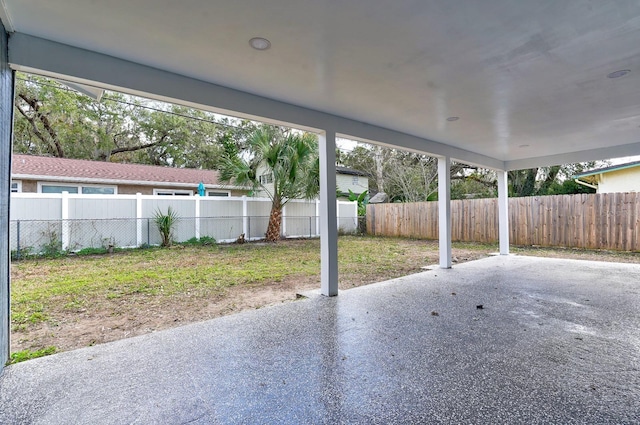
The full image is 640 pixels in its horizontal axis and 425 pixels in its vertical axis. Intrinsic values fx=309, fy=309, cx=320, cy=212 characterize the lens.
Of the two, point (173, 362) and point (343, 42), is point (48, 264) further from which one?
point (343, 42)

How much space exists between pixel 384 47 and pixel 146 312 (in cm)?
427

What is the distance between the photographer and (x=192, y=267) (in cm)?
695

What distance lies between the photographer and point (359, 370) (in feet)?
7.97

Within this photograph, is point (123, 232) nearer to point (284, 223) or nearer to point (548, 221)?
point (284, 223)

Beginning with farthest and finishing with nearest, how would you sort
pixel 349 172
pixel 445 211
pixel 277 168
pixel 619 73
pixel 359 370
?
pixel 349 172 → pixel 277 168 → pixel 445 211 → pixel 619 73 → pixel 359 370

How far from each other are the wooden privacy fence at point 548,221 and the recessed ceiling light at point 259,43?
10.3 m

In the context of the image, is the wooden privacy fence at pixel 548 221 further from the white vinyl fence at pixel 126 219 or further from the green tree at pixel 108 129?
the green tree at pixel 108 129

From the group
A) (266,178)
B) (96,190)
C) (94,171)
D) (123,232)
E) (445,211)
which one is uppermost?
(94,171)

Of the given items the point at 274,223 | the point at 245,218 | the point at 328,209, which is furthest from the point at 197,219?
the point at 328,209

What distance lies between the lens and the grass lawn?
12.0 feet

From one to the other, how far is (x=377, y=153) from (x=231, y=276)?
14190 millimetres

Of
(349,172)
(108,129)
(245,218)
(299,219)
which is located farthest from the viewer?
(349,172)

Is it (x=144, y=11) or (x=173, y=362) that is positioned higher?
(x=144, y=11)

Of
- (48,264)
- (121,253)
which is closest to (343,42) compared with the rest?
(48,264)
